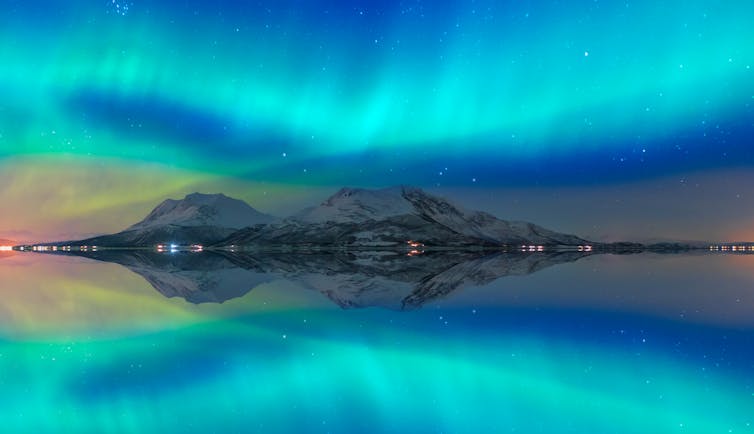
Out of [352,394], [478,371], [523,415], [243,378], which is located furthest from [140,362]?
[523,415]

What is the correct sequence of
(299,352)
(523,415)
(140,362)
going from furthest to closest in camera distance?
(299,352)
(140,362)
(523,415)

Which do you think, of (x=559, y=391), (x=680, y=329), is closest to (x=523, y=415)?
(x=559, y=391)

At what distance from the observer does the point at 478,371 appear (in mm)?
18328

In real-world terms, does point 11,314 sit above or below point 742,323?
above

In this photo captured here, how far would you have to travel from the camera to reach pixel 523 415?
14461 millimetres

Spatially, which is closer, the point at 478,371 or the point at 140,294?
the point at 478,371

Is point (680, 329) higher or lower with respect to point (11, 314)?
lower

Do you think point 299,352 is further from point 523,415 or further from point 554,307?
point 554,307

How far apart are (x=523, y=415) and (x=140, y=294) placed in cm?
3440

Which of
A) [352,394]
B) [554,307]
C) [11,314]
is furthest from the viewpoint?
[554,307]

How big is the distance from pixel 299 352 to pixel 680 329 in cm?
1599

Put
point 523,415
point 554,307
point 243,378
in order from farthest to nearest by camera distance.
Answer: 1. point 554,307
2. point 243,378
3. point 523,415

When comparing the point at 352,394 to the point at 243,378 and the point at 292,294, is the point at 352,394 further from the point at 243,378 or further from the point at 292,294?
the point at 292,294

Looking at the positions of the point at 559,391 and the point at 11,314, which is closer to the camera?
the point at 559,391
